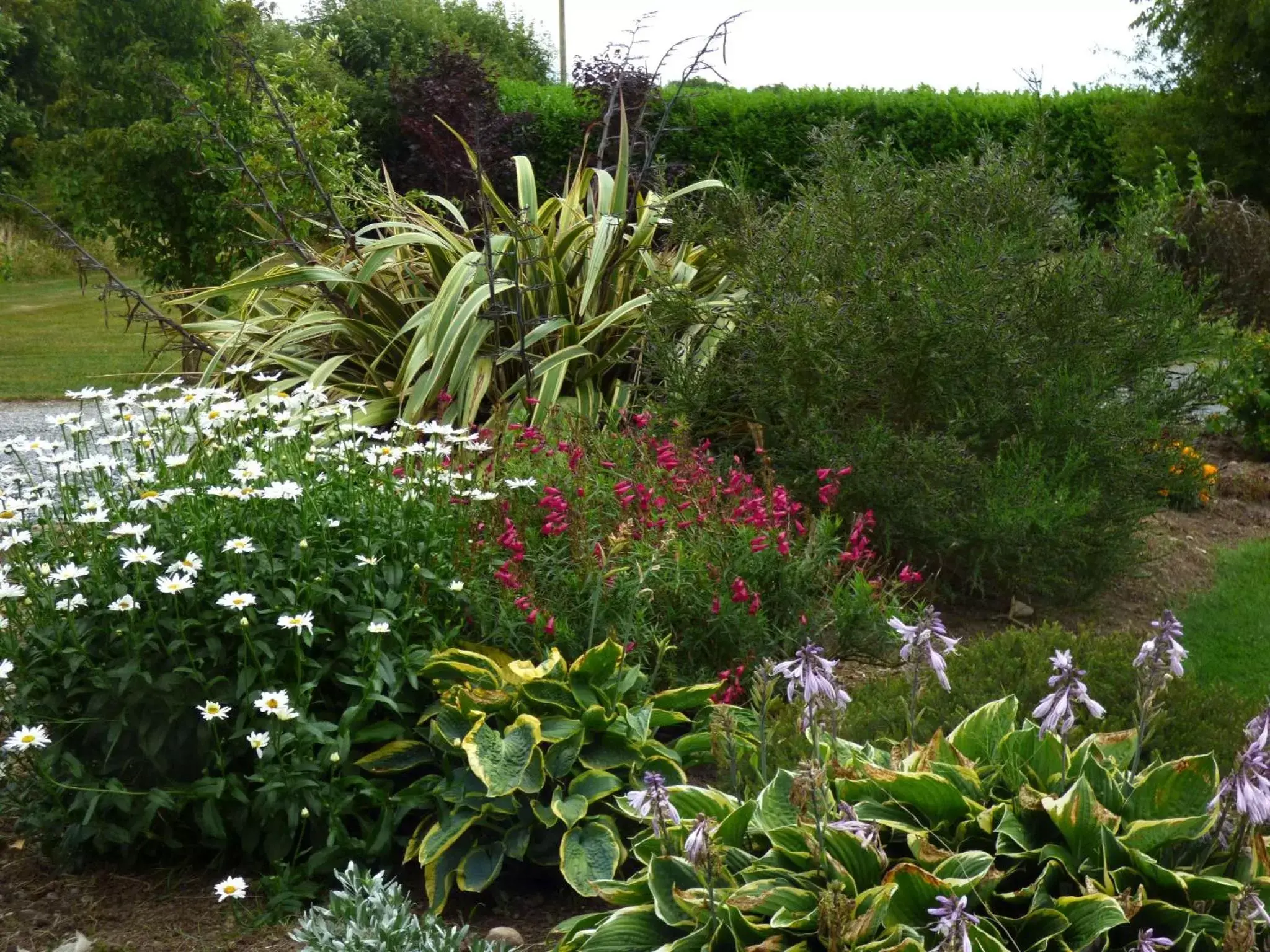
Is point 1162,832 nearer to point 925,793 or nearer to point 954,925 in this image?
point 925,793

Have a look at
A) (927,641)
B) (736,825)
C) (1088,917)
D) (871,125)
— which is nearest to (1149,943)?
(1088,917)

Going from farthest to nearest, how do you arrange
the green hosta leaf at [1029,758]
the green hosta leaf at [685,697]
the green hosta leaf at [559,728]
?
the green hosta leaf at [685,697], the green hosta leaf at [559,728], the green hosta leaf at [1029,758]

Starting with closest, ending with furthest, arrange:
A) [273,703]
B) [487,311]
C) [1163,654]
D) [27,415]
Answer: [1163,654] → [273,703] → [487,311] → [27,415]

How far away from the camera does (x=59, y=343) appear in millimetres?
14609

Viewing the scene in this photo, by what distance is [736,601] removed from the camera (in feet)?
12.8

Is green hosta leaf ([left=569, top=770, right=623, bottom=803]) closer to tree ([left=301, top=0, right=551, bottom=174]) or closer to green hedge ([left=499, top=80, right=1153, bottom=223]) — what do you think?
tree ([left=301, top=0, right=551, bottom=174])

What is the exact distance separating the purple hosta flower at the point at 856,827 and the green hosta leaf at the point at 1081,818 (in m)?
0.34

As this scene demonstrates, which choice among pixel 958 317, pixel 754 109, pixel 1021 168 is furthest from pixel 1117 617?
pixel 754 109

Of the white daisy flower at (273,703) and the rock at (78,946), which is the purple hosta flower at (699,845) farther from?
the rock at (78,946)

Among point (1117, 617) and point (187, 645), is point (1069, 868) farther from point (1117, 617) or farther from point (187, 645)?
point (1117, 617)

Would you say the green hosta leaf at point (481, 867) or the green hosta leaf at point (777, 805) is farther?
the green hosta leaf at point (481, 867)

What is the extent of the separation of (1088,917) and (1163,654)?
1.48 feet

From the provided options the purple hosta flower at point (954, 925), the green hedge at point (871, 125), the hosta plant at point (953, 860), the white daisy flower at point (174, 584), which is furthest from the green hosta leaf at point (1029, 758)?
the green hedge at point (871, 125)

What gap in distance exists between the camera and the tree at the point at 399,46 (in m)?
17.6
